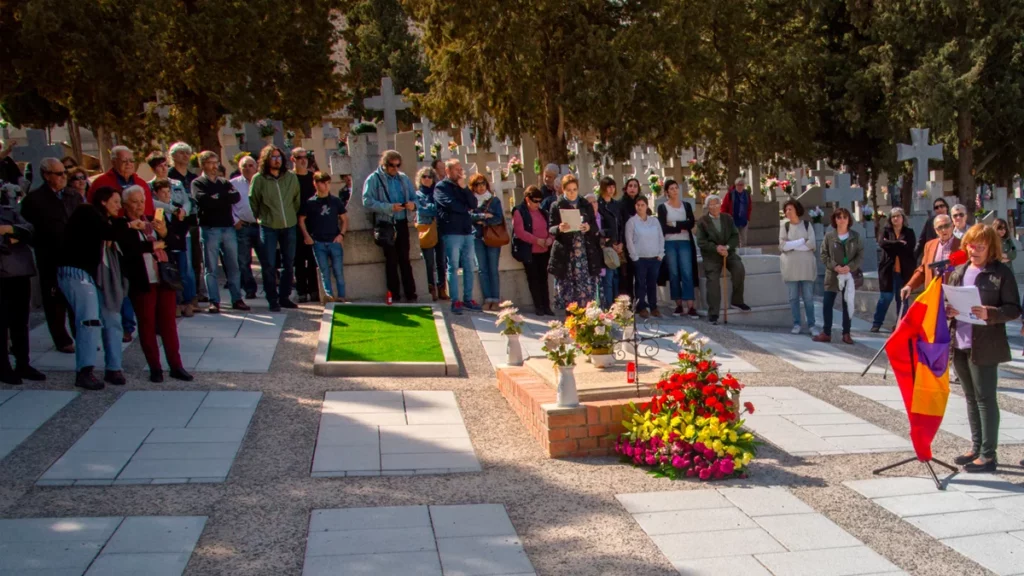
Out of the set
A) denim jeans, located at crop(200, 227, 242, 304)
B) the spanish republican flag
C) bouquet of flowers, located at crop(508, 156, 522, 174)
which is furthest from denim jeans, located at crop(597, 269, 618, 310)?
bouquet of flowers, located at crop(508, 156, 522, 174)

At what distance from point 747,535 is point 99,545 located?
11.9ft

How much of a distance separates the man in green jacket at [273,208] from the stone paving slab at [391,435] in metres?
3.57

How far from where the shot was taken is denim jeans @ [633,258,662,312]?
521 inches

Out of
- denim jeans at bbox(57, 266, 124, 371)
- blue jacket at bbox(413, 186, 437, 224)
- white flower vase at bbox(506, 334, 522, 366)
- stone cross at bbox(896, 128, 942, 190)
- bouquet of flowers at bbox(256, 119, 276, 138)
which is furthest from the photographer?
bouquet of flowers at bbox(256, 119, 276, 138)

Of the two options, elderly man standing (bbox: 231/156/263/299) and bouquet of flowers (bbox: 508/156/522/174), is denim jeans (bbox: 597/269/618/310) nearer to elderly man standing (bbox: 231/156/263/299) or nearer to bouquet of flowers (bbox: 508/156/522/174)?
elderly man standing (bbox: 231/156/263/299)

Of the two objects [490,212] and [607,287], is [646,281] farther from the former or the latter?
[490,212]

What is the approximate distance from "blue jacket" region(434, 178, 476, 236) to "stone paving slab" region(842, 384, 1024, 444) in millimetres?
4977

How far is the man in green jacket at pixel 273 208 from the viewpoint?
11.7 meters

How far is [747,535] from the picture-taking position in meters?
5.74

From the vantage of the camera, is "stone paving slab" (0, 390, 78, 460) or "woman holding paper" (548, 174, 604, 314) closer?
"stone paving slab" (0, 390, 78, 460)

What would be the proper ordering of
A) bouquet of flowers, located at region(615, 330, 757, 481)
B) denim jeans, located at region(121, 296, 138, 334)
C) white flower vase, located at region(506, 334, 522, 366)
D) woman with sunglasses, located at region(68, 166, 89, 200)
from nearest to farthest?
bouquet of flowers, located at region(615, 330, 757, 481), white flower vase, located at region(506, 334, 522, 366), woman with sunglasses, located at region(68, 166, 89, 200), denim jeans, located at region(121, 296, 138, 334)

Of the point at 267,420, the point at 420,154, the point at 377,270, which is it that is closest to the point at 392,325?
the point at 377,270

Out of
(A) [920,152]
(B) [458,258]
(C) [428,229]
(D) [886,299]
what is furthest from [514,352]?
(A) [920,152]

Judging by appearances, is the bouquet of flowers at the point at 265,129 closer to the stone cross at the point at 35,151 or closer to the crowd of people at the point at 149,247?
the stone cross at the point at 35,151
